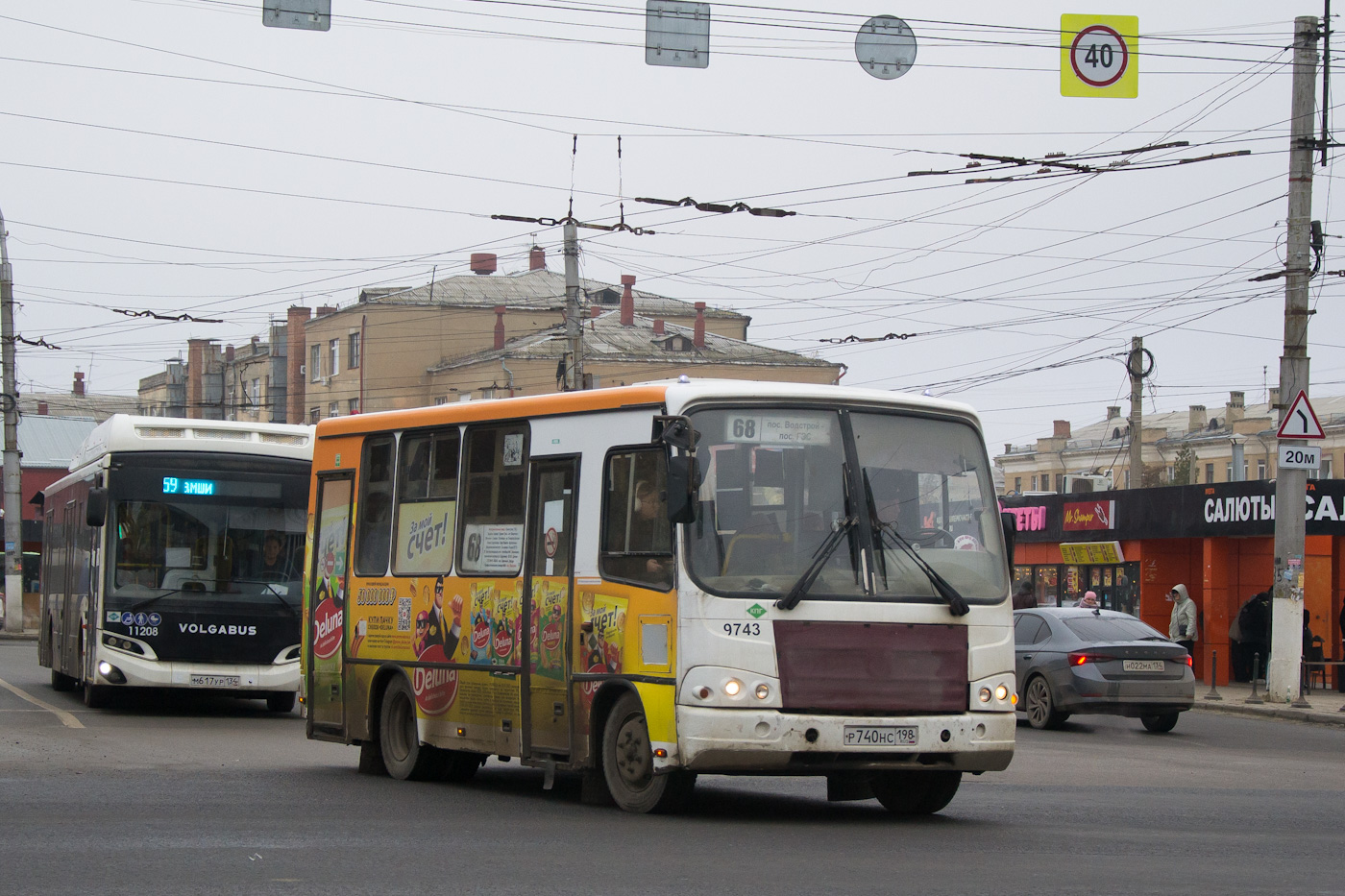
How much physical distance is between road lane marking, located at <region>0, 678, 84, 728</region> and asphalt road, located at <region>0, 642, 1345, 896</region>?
5.72 feet

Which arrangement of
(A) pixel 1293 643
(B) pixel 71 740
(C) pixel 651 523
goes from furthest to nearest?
(A) pixel 1293 643
(B) pixel 71 740
(C) pixel 651 523

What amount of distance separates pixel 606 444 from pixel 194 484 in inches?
394

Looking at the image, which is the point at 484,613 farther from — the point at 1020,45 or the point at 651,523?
the point at 1020,45

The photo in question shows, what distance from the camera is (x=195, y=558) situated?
20.5 meters

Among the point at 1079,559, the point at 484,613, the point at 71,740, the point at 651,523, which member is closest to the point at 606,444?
the point at 651,523

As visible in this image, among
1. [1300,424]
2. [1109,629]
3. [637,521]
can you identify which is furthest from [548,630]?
[1300,424]

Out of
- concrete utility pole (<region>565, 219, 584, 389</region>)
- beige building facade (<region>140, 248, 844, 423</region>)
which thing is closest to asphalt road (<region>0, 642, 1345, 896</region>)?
concrete utility pole (<region>565, 219, 584, 389</region>)

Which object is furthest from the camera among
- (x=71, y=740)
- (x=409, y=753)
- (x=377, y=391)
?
(x=377, y=391)

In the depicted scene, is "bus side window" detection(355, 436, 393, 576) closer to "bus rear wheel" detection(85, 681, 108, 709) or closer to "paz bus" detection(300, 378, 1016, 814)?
"paz bus" detection(300, 378, 1016, 814)

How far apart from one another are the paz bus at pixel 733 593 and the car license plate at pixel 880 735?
0.01 m

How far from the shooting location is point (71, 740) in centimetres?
1670

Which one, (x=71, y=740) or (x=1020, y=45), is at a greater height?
(x=1020, y=45)

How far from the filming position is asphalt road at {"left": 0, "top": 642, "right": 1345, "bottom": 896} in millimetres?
8508

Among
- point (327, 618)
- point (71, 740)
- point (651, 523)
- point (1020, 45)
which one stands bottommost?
point (71, 740)
